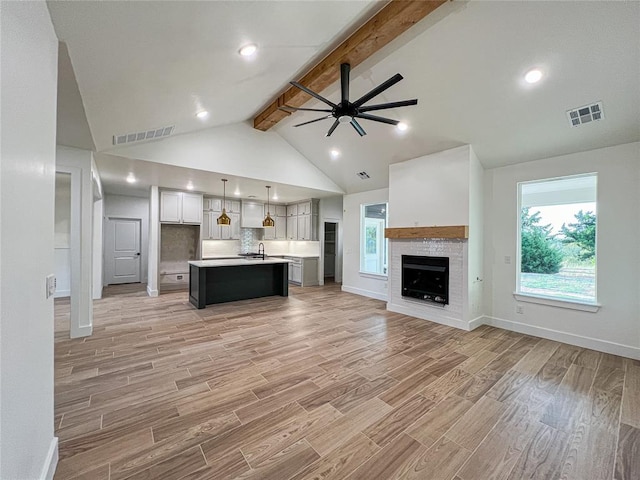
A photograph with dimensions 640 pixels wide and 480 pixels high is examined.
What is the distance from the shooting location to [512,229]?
4.48 m

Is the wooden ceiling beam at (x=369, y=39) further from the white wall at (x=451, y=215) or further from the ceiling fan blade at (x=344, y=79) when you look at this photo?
the white wall at (x=451, y=215)

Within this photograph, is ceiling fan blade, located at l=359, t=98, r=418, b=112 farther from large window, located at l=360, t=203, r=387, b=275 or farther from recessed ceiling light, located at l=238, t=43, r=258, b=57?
large window, located at l=360, t=203, r=387, b=275

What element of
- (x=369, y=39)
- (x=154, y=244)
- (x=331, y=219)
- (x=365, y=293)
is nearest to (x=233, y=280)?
(x=154, y=244)

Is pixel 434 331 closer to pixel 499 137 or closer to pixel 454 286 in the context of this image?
pixel 454 286

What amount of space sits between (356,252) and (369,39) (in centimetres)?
504

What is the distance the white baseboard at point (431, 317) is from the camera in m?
4.43

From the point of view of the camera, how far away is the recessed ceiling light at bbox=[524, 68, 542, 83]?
A: 295cm

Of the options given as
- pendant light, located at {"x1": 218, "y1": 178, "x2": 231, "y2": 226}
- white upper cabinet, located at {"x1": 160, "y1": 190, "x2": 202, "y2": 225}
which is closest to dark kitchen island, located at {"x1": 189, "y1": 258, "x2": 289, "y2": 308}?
pendant light, located at {"x1": 218, "y1": 178, "x2": 231, "y2": 226}

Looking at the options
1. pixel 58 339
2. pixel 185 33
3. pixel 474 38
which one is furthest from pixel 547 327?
pixel 58 339

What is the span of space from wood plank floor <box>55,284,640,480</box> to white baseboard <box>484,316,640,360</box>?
5.7 inches


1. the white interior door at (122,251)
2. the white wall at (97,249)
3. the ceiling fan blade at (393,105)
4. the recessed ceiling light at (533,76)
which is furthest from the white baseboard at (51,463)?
the white interior door at (122,251)

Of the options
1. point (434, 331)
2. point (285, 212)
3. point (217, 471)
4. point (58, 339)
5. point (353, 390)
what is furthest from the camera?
point (285, 212)

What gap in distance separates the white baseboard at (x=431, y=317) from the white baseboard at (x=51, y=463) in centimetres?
476

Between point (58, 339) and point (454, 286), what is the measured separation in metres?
5.94
